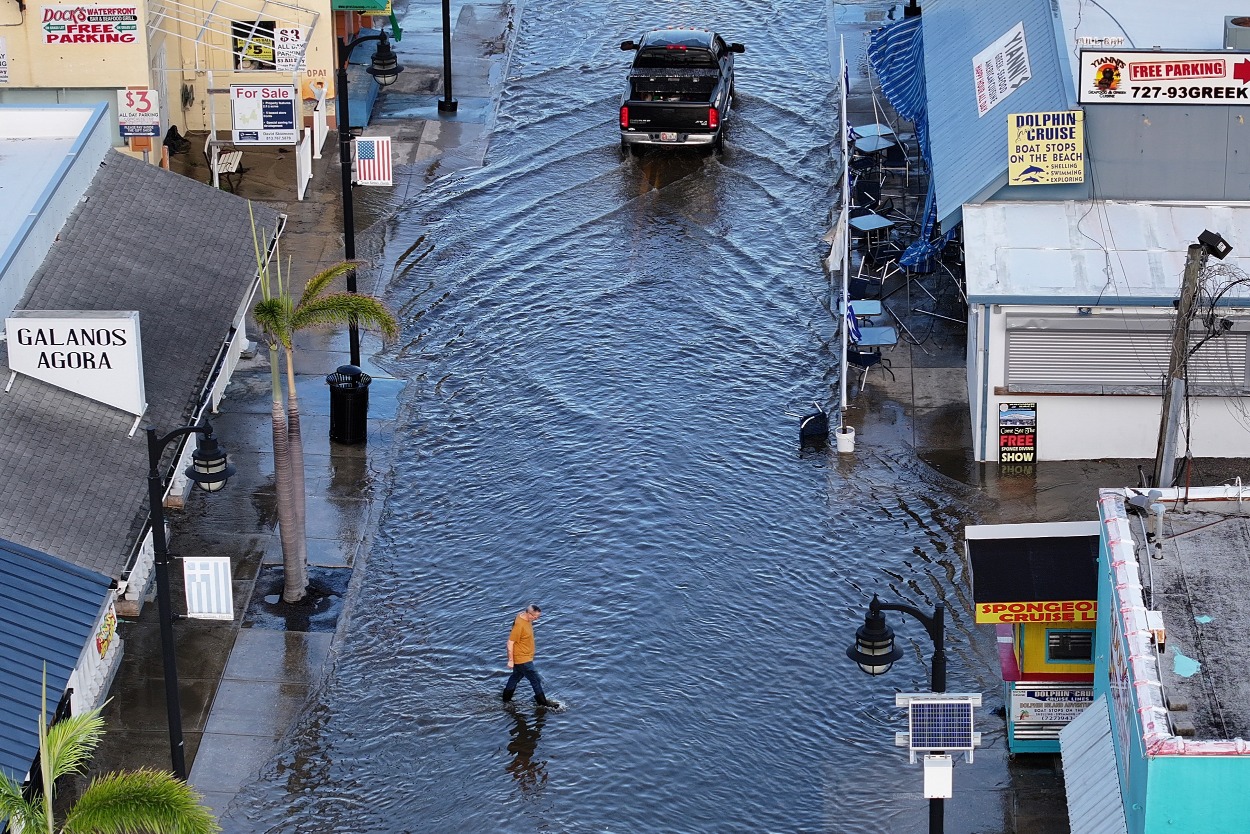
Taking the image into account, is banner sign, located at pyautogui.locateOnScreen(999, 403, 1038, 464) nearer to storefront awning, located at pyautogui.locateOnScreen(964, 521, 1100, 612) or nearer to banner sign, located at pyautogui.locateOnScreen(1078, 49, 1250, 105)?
banner sign, located at pyautogui.locateOnScreen(1078, 49, 1250, 105)

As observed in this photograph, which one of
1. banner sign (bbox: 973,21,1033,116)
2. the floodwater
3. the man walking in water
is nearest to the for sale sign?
the floodwater

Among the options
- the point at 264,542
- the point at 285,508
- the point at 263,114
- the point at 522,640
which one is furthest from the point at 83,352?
the point at 263,114

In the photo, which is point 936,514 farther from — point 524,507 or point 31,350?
point 31,350

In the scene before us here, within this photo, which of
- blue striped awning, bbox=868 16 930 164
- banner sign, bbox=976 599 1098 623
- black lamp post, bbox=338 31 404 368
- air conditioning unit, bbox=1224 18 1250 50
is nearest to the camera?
banner sign, bbox=976 599 1098 623

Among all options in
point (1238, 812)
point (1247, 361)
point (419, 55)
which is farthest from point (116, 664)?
point (419, 55)

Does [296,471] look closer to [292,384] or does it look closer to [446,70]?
[292,384]

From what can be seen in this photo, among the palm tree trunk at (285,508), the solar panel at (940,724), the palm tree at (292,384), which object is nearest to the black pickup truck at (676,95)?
the palm tree at (292,384)
